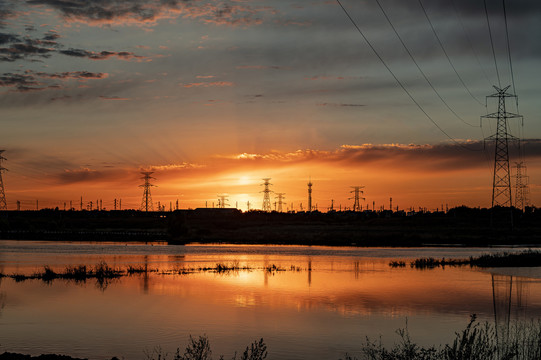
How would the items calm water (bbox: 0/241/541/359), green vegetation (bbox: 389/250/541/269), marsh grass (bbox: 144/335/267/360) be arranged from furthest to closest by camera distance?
green vegetation (bbox: 389/250/541/269) < calm water (bbox: 0/241/541/359) < marsh grass (bbox: 144/335/267/360)

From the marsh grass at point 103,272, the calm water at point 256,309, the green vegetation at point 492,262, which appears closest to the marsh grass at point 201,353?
the calm water at point 256,309

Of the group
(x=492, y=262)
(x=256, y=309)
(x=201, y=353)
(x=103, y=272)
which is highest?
(x=201, y=353)

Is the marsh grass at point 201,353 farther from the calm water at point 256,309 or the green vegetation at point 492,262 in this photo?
the green vegetation at point 492,262

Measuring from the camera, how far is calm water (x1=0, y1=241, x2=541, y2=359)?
20953 mm

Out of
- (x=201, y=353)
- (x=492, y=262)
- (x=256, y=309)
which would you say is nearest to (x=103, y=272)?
(x=256, y=309)

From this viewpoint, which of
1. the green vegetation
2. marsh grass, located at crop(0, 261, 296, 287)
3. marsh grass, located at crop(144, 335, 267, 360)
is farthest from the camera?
the green vegetation

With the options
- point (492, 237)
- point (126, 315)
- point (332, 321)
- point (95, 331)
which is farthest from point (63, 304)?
point (492, 237)

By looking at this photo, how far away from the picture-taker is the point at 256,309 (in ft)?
94.6

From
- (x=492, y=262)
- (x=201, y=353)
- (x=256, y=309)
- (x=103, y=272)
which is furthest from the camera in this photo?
(x=492, y=262)

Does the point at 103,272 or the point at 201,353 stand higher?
the point at 201,353

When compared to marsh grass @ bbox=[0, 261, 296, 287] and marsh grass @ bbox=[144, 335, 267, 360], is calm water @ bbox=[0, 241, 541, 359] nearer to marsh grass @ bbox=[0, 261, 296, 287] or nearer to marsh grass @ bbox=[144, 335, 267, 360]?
marsh grass @ bbox=[144, 335, 267, 360]

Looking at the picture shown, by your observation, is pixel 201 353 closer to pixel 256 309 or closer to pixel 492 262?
pixel 256 309

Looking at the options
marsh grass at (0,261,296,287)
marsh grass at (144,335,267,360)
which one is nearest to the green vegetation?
marsh grass at (0,261,296,287)

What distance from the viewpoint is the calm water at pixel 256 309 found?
20953 millimetres
